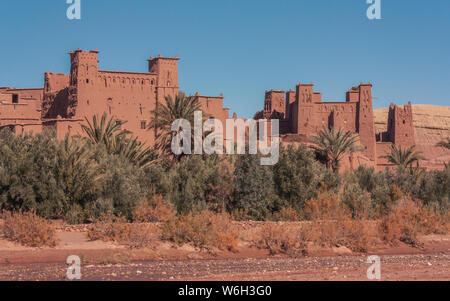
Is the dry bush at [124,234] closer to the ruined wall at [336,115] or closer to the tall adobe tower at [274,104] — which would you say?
the ruined wall at [336,115]

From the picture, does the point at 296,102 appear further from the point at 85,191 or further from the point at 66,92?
the point at 85,191

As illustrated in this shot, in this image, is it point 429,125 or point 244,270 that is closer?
point 244,270

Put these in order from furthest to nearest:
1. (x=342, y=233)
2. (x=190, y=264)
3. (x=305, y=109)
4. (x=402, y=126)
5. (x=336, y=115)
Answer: (x=402, y=126), (x=336, y=115), (x=305, y=109), (x=342, y=233), (x=190, y=264)

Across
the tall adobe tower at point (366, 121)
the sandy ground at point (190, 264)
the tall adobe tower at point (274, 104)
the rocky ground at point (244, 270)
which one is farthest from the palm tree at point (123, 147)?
the tall adobe tower at point (274, 104)

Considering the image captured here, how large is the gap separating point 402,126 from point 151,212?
1525 inches

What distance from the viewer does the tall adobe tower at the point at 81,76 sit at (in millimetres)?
38094

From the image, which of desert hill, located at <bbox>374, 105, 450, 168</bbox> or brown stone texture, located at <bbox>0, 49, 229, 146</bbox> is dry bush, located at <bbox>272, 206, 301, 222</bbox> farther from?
desert hill, located at <bbox>374, 105, 450, 168</bbox>

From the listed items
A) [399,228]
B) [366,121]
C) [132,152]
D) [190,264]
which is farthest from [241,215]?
[366,121]

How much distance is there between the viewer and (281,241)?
19.2 m

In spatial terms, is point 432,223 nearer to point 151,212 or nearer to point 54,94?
point 151,212
